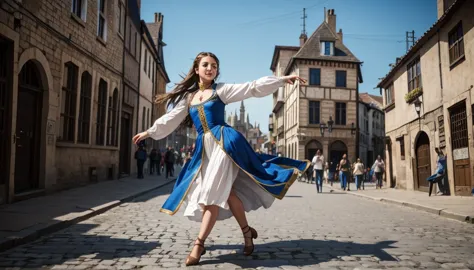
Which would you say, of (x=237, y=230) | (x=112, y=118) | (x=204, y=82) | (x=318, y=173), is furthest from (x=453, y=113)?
(x=112, y=118)

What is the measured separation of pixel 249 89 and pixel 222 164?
33.0 inches

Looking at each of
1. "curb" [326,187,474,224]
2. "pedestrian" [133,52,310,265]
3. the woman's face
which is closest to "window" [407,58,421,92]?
"curb" [326,187,474,224]

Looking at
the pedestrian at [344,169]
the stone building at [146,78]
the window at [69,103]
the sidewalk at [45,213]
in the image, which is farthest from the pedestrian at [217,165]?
the stone building at [146,78]

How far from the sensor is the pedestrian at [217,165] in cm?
376

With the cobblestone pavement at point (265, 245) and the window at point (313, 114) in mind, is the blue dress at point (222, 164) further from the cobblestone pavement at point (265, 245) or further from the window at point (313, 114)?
the window at point (313, 114)

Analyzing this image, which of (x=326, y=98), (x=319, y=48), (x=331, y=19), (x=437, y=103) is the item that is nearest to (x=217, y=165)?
(x=437, y=103)

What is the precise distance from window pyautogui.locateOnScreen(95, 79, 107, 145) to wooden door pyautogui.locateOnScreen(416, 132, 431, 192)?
40.9 feet

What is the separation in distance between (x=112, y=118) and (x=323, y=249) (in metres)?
12.8

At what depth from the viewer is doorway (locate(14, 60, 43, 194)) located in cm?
850

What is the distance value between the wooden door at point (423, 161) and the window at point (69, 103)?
1294cm

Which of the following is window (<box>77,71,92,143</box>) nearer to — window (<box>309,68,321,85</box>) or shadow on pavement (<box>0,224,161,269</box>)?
shadow on pavement (<box>0,224,161,269</box>)

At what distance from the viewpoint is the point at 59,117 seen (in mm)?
10188

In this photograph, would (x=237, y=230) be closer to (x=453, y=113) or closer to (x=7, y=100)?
(x=7, y=100)

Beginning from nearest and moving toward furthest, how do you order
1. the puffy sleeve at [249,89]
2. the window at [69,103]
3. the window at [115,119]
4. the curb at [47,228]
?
the puffy sleeve at [249,89] → the curb at [47,228] → the window at [69,103] → the window at [115,119]
